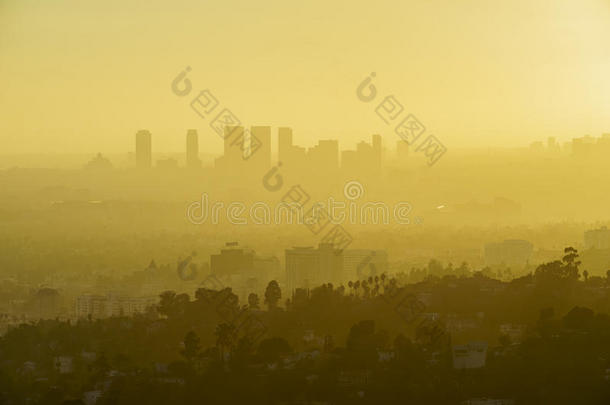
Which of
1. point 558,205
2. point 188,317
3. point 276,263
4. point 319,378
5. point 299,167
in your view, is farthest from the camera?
point 558,205

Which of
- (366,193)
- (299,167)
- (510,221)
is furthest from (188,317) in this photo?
(510,221)

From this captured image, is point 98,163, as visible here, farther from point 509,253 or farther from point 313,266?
point 509,253

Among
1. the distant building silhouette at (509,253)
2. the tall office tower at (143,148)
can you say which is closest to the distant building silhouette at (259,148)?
the tall office tower at (143,148)

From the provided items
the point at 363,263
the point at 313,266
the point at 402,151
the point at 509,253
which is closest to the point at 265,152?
the point at 402,151

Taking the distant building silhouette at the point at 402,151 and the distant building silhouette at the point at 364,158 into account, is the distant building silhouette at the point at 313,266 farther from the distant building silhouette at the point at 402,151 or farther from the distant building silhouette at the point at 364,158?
the distant building silhouette at the point at 402,151

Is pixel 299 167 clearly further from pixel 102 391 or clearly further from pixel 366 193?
pixel 102 391
